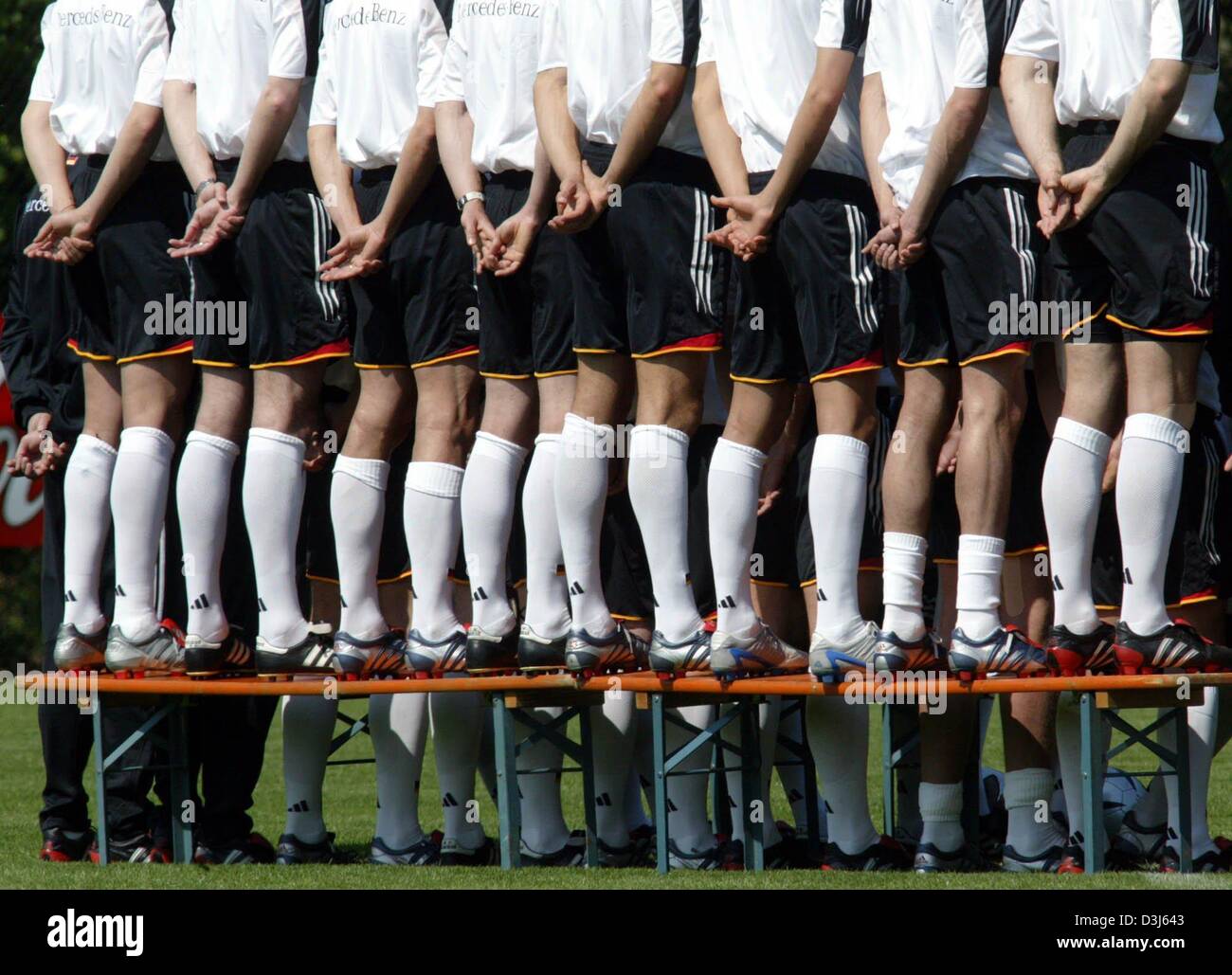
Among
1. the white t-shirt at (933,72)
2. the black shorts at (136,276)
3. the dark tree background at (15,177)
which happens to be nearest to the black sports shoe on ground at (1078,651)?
the white t-shirt at (933,72)

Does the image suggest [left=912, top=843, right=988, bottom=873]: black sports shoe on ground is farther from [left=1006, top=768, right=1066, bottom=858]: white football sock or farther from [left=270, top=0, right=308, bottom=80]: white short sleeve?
[left=270, top=0, right=308, bottom=80]: white short sleeve

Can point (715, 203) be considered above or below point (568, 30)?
below

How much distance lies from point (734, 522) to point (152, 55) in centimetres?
303

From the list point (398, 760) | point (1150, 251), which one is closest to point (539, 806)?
point (398, 760)

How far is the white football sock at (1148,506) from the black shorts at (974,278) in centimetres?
47

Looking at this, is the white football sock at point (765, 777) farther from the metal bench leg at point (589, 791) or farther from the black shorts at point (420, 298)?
the black shorts at point (420, 298)

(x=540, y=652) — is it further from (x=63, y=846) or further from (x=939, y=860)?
(x=63, y=846)

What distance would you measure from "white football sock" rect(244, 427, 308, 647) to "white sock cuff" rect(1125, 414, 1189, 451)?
2.95 metres

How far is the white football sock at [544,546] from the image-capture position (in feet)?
24.0

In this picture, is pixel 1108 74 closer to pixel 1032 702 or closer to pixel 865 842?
pixel 1032 702

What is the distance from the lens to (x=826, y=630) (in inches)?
268

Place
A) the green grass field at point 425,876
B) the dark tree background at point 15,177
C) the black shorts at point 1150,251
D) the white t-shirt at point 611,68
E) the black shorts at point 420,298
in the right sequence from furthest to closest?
1. the dark tree background at point 15,177
2. the black shorts at point 420,298
3. the white t-shirt at point 611,68
4. the black shorts at point 1150,251
5. the green grass field at point 425,876
